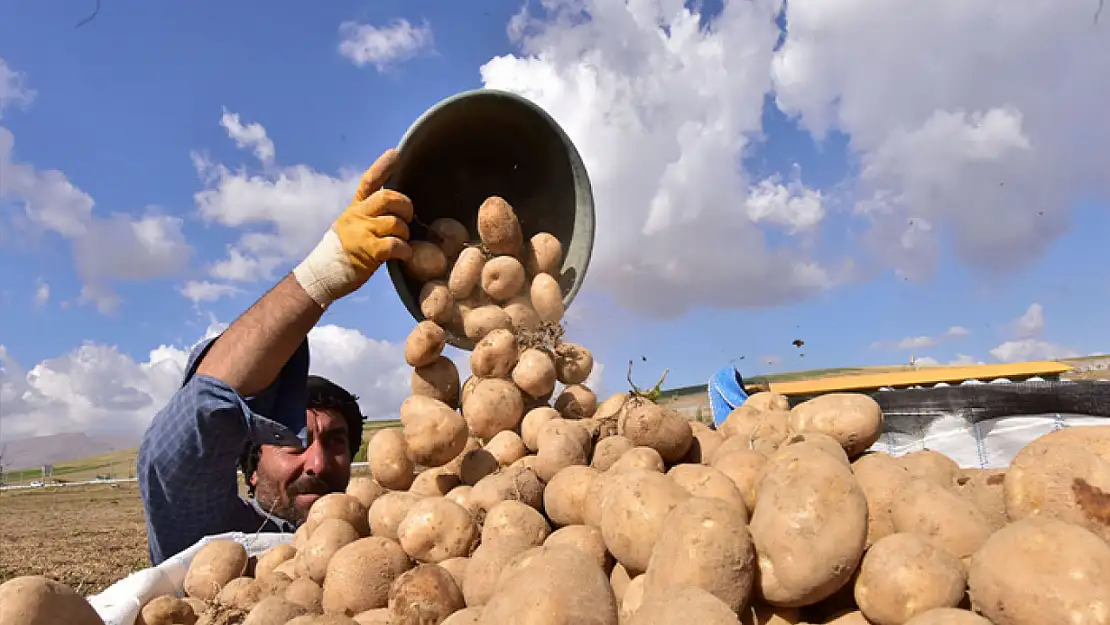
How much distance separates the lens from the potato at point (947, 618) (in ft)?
5.02

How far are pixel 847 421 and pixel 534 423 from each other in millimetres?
1470

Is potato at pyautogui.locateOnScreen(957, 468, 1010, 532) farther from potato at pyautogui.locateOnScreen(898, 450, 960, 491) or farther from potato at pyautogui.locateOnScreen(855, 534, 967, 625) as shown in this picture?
potato at pyautogui.locateOnScreen(855, 534, 967, 625)

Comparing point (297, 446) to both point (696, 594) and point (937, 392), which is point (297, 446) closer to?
point (696, 594)

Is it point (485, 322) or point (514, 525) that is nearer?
point (514, 525)

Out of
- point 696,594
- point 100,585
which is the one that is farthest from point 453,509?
point 100,585

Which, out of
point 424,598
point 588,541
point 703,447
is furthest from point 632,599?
point 703,447

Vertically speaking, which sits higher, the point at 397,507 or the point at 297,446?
the point at 297,446

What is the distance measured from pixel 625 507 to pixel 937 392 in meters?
3.73

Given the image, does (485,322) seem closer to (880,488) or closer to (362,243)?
(362,243)

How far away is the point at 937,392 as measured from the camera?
4875 mm

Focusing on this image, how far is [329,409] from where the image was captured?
5.05 meters

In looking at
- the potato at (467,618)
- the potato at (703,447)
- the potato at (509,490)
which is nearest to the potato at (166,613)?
the potato at (509,490)

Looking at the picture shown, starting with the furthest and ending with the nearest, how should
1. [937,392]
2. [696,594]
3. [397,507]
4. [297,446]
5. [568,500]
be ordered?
[937,392]
[297,446]
[397,507]
[568,500]
[696,594]

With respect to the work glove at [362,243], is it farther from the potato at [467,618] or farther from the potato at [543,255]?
the potato at [467,618]
